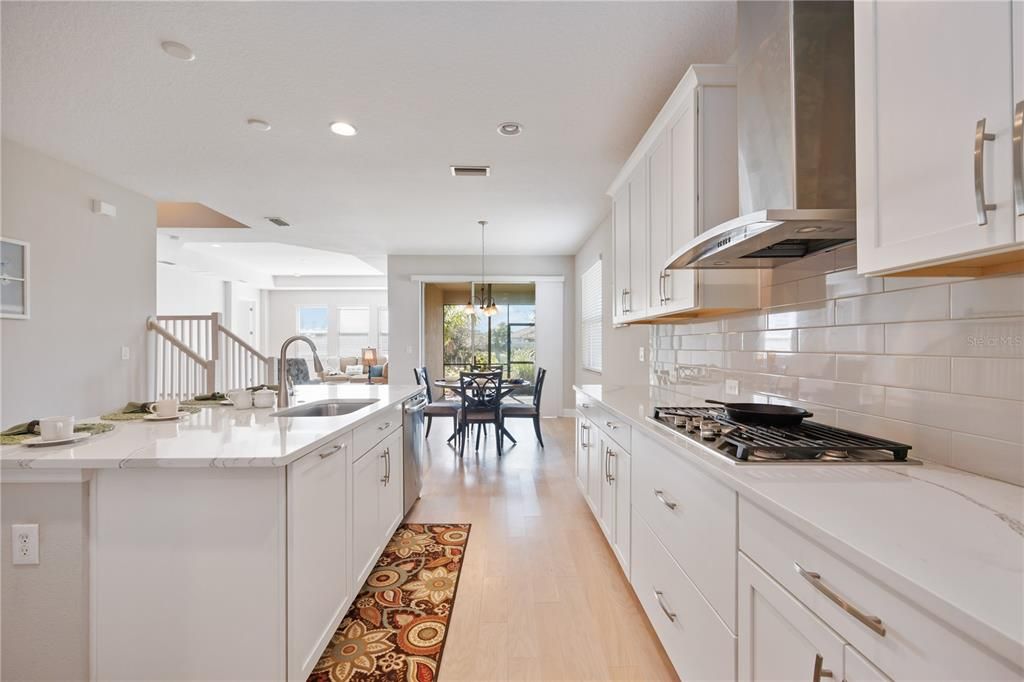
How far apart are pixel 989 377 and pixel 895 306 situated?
30 cm

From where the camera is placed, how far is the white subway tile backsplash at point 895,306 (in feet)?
3.75

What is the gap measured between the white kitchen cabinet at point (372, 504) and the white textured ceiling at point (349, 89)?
6.28 feet

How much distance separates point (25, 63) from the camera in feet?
7.31

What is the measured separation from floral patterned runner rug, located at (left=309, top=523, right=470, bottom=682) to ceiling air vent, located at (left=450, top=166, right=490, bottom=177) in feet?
8.73

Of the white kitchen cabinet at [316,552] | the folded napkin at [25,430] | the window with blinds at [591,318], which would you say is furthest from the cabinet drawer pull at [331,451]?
the window with blinds at [591,318]

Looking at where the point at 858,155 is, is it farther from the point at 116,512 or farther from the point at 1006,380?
the point at 116,512

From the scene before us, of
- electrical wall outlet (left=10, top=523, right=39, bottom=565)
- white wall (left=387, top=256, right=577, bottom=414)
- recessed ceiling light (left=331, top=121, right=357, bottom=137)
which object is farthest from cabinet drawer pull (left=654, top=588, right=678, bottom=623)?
white wall (left=387, top=256, right=577, bottom=414)

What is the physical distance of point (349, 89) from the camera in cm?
241

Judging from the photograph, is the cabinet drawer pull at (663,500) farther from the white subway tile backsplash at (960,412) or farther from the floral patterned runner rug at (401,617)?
the floral patterned runner rug at (401,617)

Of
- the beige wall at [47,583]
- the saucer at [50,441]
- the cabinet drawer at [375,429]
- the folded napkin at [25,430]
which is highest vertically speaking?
the folded napkin at [25,430]

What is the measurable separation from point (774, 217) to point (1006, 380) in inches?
24.2

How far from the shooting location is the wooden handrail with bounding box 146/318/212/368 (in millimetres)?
4457

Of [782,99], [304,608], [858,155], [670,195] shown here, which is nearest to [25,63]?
[304,608]

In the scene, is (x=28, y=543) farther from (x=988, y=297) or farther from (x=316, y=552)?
(x=988, y=297)
